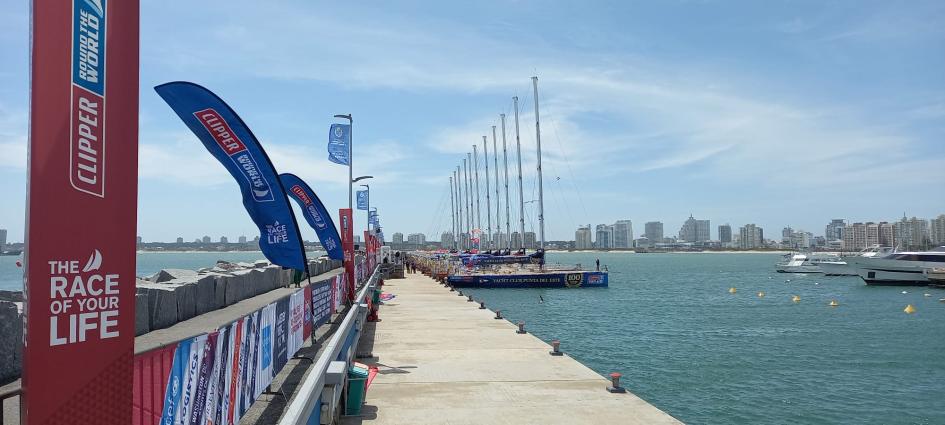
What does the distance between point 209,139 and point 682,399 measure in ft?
49.7

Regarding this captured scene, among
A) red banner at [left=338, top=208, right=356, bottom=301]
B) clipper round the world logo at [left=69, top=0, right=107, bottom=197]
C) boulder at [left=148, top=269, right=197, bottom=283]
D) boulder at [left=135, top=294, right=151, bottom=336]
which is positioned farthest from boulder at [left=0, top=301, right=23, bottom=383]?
boulder at [left=148, top=269, right=197, bottom=283]

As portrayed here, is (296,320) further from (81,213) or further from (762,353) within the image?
(762,353)

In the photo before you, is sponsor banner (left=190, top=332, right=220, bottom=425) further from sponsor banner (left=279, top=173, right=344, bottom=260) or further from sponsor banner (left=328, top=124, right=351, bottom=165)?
sponsor banner (left=328, top=124, right=351, bottom=165)

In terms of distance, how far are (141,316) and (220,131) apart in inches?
245

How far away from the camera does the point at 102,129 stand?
3.33 m

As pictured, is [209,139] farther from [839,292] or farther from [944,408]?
[839,292]

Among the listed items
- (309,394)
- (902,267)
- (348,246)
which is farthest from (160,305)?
(902,267)

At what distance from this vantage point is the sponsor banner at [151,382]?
471 centimetres

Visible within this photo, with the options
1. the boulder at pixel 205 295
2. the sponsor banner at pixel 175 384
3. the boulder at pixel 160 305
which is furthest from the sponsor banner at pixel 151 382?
the boulder at pixel 205 295

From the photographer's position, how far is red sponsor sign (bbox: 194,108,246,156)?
27.7 ft

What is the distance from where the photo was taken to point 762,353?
89.2 feet

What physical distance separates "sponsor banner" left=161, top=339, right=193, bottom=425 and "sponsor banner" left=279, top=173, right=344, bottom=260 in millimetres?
11249

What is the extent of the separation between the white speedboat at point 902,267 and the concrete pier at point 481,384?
69.1 m

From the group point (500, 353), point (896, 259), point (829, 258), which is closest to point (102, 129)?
point (500, 353)
